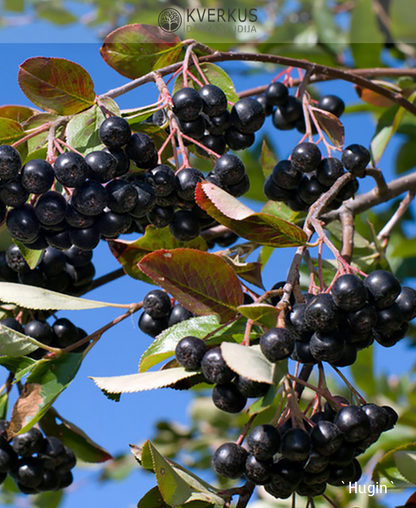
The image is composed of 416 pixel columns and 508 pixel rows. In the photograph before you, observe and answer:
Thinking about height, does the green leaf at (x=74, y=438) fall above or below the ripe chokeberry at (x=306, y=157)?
below

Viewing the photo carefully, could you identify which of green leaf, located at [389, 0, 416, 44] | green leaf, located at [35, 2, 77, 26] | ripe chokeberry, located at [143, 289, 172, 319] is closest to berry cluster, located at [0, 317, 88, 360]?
ripe chokeberry, located at [143, 289, 172, 319]

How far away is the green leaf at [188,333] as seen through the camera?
3.88 feet

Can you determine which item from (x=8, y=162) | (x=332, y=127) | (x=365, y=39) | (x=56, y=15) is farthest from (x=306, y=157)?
(x=56, y=15)

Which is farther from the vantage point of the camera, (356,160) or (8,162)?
(356,160)

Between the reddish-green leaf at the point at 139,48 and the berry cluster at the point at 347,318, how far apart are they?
73 cm

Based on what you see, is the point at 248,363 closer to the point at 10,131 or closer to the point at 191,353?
the point at 191,353

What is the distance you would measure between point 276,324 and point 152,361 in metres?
0.28

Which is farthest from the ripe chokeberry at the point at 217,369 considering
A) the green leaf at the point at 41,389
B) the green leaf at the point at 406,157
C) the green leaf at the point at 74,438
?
the green leaf at the point at 406,157

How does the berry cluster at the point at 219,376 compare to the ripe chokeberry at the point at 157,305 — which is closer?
the berry cluster at the point at 219,376

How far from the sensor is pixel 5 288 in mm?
1355

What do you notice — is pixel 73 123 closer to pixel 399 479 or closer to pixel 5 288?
pixel 5 288

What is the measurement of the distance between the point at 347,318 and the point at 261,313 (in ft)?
0.54

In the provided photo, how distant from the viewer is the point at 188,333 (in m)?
1.24

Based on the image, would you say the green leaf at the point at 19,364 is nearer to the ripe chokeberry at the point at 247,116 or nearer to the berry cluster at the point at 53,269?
the berry cluster at the point at 53,269
